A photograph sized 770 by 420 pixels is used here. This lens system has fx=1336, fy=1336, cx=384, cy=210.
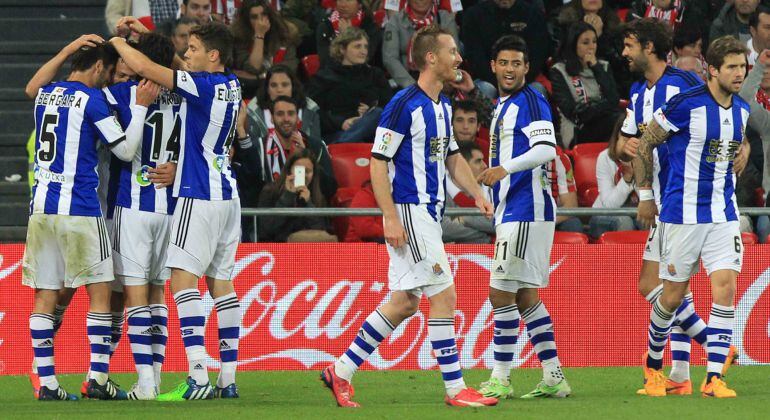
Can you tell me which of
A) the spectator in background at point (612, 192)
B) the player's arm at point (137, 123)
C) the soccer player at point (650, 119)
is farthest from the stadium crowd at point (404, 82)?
the player's arm at point (137, 123)

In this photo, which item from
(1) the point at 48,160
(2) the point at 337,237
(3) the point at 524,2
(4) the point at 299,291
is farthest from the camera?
(3) the point at 524,2

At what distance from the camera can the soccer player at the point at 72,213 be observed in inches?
A: 332

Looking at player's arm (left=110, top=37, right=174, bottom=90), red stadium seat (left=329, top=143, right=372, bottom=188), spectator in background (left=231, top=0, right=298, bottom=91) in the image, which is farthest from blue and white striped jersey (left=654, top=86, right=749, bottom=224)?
spectator in background (left=231, top=0, right=298, bottom=91)

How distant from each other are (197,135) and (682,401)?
11.5 ft

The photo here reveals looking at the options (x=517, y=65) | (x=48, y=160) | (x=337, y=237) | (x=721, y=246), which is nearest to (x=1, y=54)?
(x=337, y=237)

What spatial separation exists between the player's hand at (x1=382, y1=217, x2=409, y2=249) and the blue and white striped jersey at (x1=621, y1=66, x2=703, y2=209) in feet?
6.71

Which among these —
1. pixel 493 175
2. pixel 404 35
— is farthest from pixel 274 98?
pixel 493 175

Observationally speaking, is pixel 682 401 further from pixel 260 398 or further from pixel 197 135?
pixel 197 135

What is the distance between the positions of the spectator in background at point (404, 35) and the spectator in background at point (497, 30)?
0.13 m

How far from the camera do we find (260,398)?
28.9ft

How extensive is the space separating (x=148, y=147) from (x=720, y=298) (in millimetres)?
3783

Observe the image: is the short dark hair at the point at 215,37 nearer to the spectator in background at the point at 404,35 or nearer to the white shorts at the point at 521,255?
the white shorts at the point at 521,255

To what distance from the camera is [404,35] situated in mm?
14258

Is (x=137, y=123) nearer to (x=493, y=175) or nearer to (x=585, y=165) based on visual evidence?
(x=493, y=175)
